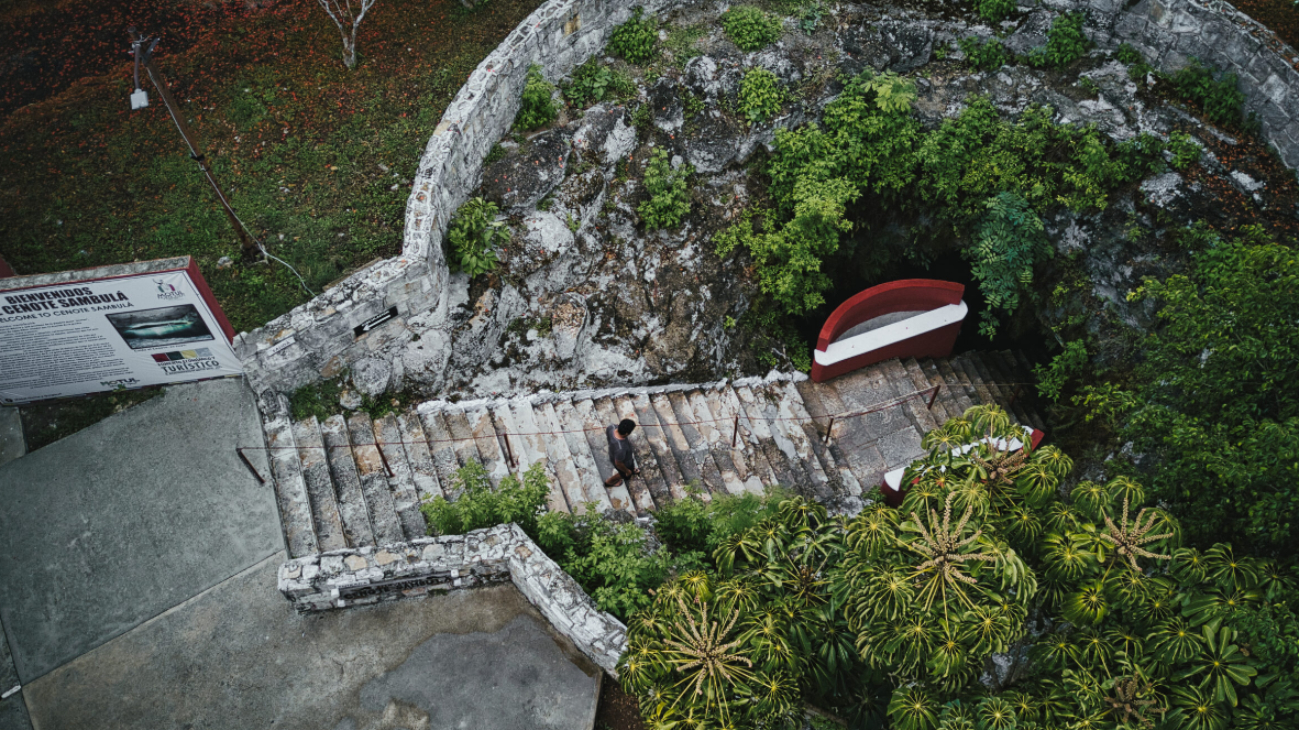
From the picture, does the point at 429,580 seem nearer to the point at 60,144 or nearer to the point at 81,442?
the point at 81,442

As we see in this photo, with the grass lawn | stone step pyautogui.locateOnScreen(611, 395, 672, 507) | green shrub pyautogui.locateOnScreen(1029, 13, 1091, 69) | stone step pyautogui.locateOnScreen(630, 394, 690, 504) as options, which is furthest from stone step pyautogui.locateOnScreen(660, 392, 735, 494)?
green shrub pyautogui.locateOnScreen(1029, 13, 1091, 69)

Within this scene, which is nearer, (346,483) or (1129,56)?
(346,483)

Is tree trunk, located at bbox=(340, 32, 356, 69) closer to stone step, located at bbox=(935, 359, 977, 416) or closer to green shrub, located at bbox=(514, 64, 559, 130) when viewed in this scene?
green shrub, located at bbox=(514, 64, 559, 130)

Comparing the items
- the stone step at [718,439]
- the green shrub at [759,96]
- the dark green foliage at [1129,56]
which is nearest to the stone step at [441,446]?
the stone step at [718,439]

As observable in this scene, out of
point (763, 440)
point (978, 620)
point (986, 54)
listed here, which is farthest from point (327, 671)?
point (986, 54)

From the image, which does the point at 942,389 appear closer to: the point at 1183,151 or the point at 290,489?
the point at 1183,151

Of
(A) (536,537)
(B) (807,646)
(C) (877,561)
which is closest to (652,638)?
(B) (807,646)
